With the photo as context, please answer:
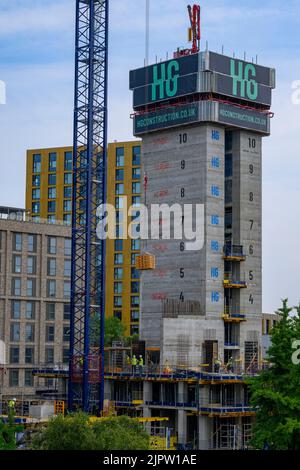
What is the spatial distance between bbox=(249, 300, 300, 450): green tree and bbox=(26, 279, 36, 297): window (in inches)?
3430

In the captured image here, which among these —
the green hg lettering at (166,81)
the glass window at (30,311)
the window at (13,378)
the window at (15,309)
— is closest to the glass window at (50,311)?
the glass window at (30,311)

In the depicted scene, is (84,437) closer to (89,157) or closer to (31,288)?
(89,157)

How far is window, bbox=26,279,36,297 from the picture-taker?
16750 centimetres

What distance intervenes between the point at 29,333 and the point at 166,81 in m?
49.8

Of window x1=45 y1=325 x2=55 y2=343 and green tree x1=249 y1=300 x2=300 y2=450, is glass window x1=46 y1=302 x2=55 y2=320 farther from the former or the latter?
green tree x1=249 y1=300 x2=300 y2=450

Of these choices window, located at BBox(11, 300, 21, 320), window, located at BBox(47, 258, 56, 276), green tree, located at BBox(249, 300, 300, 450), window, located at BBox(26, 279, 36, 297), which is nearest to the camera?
green tree, located at BBox(249, 300, 300, 450)

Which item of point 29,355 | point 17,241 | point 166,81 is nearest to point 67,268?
point 17,241

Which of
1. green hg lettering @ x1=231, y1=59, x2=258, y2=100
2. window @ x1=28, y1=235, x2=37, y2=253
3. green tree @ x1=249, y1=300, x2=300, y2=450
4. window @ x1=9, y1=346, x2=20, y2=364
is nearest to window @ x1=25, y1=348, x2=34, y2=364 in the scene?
window @ x1=9, y1=346, x2=20, y2=364

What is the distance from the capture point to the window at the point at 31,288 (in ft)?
550

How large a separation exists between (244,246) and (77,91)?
30.7 metres

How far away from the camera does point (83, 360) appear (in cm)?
12781

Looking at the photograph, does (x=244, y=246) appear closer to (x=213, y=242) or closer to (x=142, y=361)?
(x=213, y=242)

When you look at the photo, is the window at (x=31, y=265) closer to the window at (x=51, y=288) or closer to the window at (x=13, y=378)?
the window at (x=51, y=288)

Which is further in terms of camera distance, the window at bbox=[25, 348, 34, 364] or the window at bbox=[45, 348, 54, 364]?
the window at bbox=[45, 348, 54, 364]
